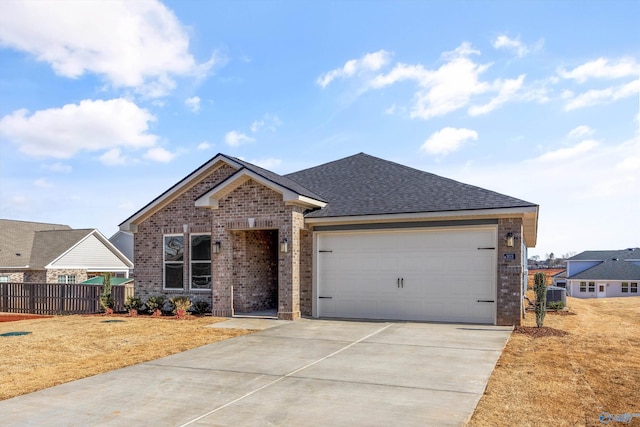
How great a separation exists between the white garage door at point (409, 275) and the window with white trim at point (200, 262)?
170 inches

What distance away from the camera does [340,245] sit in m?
14.5

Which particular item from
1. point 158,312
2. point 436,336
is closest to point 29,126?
point 158,312

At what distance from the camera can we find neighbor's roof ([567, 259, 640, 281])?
49.7m

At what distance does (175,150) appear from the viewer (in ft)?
58.5

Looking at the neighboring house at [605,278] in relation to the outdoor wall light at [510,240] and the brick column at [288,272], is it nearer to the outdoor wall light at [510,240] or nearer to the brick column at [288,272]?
the outdoor wall light at [510,240]

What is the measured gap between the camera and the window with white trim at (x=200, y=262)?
16359 millimetres

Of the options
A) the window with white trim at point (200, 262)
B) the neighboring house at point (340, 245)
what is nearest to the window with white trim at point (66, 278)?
the neighboring house at point (340, 245)

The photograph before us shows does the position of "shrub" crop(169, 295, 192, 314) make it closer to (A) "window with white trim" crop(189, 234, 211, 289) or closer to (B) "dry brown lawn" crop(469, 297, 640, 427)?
(A) "window with white trim" crop(189, 234, 211, 289)

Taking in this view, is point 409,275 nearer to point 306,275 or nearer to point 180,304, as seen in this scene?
point 306,275

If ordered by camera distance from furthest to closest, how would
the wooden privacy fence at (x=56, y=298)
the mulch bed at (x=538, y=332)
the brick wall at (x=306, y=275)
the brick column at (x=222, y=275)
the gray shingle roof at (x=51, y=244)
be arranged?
the gray shingle roof at (x=51, y=244) < the wooden privacy fence at (x=56, y=298) < the brick column at (x=222, y=275) < the brick wall at (x=306, y=275) < the mulch bed at (x=538, y=332)

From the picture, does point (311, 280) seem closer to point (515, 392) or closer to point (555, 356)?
point (555, 356)

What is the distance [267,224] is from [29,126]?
13.4m

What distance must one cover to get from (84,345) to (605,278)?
5493 centimetres

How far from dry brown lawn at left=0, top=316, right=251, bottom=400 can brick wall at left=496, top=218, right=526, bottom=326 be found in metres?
7.08
